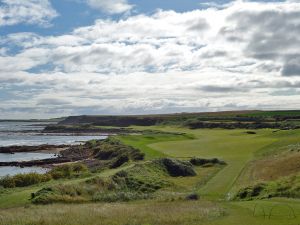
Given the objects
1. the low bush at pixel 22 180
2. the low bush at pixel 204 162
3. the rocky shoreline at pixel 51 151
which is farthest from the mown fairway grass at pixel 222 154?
the rocky shoreline at pixel 51 151

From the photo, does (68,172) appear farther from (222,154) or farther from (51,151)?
(51,151)

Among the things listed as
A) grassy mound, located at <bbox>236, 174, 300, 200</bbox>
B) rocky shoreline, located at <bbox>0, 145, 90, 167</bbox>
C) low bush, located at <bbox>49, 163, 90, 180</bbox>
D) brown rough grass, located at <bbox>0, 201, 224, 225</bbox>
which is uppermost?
brown rough grass, located at <bbox>0, 201, 224, 225</bbox>

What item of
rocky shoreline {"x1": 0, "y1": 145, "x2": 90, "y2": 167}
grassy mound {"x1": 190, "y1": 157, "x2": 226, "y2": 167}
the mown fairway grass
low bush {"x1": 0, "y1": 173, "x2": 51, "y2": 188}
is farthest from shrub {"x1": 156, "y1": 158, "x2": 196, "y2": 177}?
rocky shoreline {"x1": 0, "y1": 145, "x2": 90, "y2": 167}

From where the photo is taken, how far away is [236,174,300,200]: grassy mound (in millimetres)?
33969

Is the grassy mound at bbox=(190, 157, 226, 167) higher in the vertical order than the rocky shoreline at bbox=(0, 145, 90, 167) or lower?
higher

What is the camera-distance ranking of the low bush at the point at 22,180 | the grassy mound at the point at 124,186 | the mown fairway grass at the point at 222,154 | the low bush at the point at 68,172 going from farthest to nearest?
the low bush at the point at 68,172, the low bush at the point at 22,180, the mown fairway grass at the point at 222,154, the grassy mound at the point at 124,186

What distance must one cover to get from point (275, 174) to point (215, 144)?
127 ft

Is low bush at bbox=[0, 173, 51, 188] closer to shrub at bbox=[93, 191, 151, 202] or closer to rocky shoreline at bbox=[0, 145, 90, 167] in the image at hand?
shrub at bbox=[93, 191, 151, 202]

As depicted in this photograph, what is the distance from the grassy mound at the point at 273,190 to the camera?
34.0 metres

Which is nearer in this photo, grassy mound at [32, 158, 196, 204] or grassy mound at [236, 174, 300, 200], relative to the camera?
grassy mound at [236, 174, 300, 200]

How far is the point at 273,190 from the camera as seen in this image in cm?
3534

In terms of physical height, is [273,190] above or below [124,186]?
above

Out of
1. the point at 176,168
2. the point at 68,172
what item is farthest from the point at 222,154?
the point at 68,172

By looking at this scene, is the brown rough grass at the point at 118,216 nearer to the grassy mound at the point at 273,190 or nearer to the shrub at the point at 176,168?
the grassy mound at the point at 273,190
